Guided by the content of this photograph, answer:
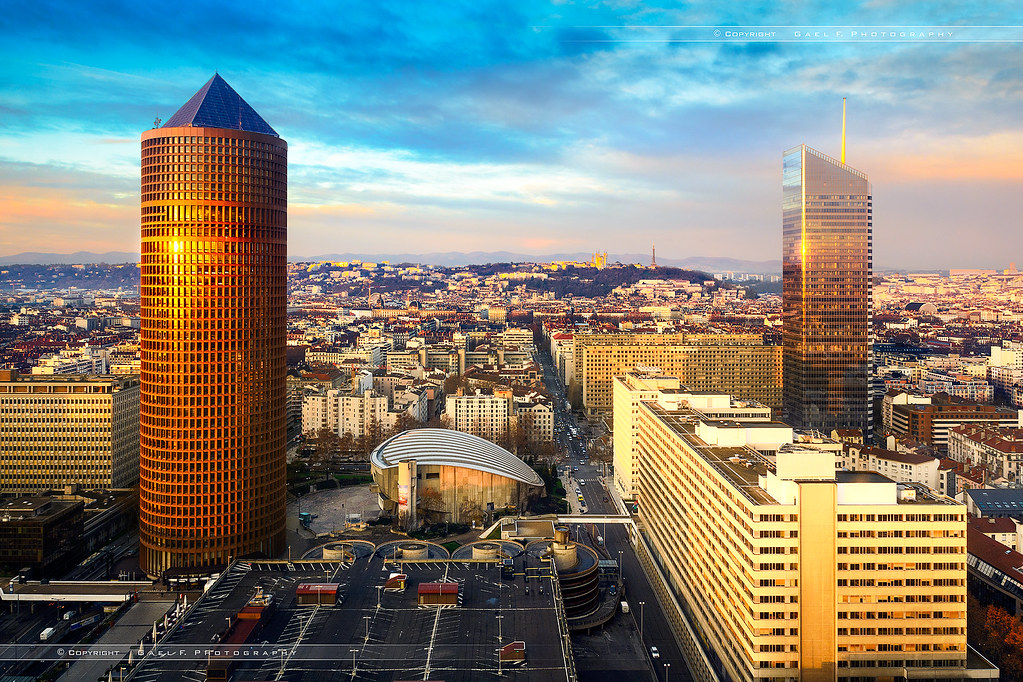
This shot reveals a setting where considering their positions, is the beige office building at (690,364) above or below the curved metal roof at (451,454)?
above

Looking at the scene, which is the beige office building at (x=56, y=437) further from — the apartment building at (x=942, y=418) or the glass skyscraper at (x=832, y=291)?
the apartment building at (x=942, y=418)

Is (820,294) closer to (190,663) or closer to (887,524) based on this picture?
(887,524)

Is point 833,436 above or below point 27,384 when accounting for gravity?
below

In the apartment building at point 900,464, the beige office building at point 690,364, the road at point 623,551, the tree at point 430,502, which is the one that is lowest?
the road at point 623,551

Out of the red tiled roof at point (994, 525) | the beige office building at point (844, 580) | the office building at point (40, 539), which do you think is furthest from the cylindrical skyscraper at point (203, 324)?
the red tiled roof at point (994, 525)

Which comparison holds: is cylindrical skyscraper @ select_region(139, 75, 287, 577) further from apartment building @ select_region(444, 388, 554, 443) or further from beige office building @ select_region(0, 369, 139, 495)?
apartment building @ select_region(444, 388, 554, 443)

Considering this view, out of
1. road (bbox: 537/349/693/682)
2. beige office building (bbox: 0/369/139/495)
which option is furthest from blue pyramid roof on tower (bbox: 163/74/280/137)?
road (bbox: 537/349/693/682)

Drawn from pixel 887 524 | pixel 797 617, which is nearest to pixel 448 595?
pixel 797 617

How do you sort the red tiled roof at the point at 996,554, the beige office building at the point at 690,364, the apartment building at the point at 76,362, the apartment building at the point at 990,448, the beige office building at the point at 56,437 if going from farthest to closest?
the beige office building at the point at 690,364, the apartment building at the point at 76,362, the apartment building at the point at 990,448, the beige office building at the point at 56,437, the red tiled roof at the point at 996,554
